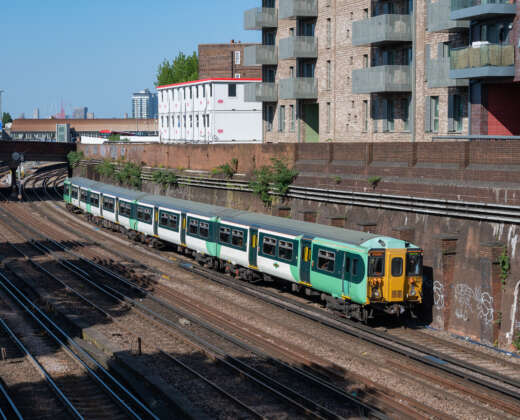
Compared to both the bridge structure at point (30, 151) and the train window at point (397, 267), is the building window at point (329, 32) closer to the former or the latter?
the train window at point (397, 267)

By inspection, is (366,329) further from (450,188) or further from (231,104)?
(231,104)

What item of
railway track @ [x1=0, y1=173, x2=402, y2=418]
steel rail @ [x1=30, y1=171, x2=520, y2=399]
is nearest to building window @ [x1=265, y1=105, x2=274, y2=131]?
railway track @ [x1=0, y1=173, x2=402, y2=418]

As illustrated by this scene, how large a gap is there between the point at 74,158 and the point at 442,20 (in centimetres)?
5163

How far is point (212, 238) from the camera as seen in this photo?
110 feet

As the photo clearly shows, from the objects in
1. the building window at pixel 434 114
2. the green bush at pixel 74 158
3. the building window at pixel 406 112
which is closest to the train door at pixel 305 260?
the building window at pixel 434 114

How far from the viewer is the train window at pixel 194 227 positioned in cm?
3512

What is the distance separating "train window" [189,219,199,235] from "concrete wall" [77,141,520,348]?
504 cm

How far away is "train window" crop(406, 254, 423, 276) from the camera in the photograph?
23.3m

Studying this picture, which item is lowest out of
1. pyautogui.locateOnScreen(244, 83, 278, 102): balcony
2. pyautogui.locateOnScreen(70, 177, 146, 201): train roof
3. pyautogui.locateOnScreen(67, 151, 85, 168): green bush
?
pyautogui.locateOnScreen(70, 177, 146, 201): train roof

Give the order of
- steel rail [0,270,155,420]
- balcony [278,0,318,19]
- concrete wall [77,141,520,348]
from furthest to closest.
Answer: balcony [278,0,318,19] < concrete wall [77,141,520,348] < steel rail [0,270,155,420]

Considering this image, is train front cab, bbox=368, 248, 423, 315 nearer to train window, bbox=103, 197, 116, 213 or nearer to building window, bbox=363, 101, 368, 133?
building window, bbox=363, 101, 368, 133

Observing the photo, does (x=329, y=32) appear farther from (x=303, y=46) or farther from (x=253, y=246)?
(x=253, y=246)

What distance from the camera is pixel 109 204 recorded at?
4934cm

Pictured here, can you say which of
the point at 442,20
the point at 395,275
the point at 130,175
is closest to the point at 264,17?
the point at 130,175
